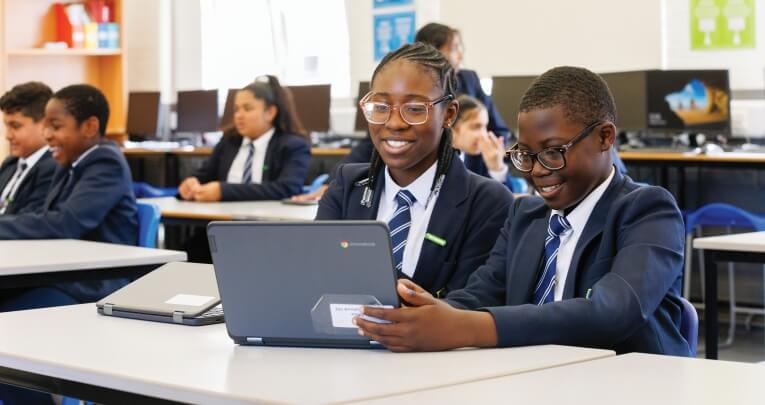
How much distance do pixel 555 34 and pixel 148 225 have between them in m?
3.94

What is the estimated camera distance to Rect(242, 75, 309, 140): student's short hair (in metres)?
5.49

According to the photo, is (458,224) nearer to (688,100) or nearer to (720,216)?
(720,216)

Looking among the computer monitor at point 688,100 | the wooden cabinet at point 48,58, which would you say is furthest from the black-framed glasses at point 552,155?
the wooden cabinet at point 48,58

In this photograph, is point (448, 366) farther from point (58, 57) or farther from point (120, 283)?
point (58, 57)

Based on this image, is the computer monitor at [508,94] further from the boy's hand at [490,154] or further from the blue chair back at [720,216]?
the boy's hand at [490,154]

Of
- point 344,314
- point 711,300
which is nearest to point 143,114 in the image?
point 711,300

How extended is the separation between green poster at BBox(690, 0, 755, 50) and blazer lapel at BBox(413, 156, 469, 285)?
434 cm

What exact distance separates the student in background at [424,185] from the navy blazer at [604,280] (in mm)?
169

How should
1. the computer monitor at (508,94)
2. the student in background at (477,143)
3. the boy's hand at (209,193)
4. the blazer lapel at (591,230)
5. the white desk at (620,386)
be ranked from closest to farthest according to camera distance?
1. the white desk at (620,386)
2. the blazer lapel at (591,230)
3. the student in background at (477,143)
4. the boy's hand at (209,193)
5. the computer monitor at (508,94)

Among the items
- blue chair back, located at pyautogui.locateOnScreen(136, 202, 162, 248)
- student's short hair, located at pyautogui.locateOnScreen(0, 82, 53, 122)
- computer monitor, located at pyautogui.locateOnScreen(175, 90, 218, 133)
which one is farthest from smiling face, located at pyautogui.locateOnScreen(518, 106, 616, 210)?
computer monitor, located at pyautogui.locateOnScreen(175, 90, 218, 133)

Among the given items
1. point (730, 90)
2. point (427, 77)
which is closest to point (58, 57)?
point (730, 90)

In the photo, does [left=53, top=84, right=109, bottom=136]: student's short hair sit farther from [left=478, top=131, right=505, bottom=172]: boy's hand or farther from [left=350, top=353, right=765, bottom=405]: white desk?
[left=350, top=353, right=765, bottom=405]: white desk

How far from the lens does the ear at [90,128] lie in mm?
→ 3863

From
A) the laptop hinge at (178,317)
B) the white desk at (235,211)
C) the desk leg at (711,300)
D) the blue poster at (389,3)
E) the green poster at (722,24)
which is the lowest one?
the desk leg at (711,300)
